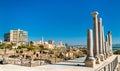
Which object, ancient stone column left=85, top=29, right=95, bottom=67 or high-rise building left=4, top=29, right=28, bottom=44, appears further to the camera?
high-rise building left=4, top=29, right=28, bottom=44

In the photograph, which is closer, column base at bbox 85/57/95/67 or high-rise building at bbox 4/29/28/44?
column base at bbox 85/57/95/67

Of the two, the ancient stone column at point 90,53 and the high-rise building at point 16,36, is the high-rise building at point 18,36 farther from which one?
the ancient stone column at point 90,53

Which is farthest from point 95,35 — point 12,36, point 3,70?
point 12,36

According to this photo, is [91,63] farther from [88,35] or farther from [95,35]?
[95,35]

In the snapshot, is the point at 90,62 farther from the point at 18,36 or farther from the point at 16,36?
the point at 16,36

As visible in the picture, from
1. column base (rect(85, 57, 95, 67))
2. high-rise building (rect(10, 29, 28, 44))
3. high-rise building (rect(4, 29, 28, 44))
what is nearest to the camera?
column base (rect(85, 57, 95, 67))

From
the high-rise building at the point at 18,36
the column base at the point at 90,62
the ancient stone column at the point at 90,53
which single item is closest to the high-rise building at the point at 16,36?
the high-rise building at the point at 18,36

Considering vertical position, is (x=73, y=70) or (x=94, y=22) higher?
(x=94, y=22)

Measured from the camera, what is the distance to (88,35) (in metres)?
15.2

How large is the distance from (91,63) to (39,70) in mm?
4178

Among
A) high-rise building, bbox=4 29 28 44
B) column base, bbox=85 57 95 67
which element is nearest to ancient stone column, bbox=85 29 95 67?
column base, bbox=85 57 95 67

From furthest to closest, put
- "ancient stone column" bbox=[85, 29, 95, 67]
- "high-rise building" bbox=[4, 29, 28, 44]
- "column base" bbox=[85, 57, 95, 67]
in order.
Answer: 1. "high-rise building" bbox=[4, 29, 28, 44]
2. "ancient stone column" bbox=[85, 29, 95, 67]
3. "column base" bbox=[85, 57, 95, 67]

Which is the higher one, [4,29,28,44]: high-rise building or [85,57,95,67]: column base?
[4,29,28,44]: high-rise building

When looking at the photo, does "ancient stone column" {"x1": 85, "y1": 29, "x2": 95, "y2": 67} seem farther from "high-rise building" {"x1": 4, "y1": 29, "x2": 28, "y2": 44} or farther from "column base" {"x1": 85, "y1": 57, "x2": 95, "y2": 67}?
"high-rise building" {"x1": 4, "y1": 29, "x2": 28, "y2": 44}
